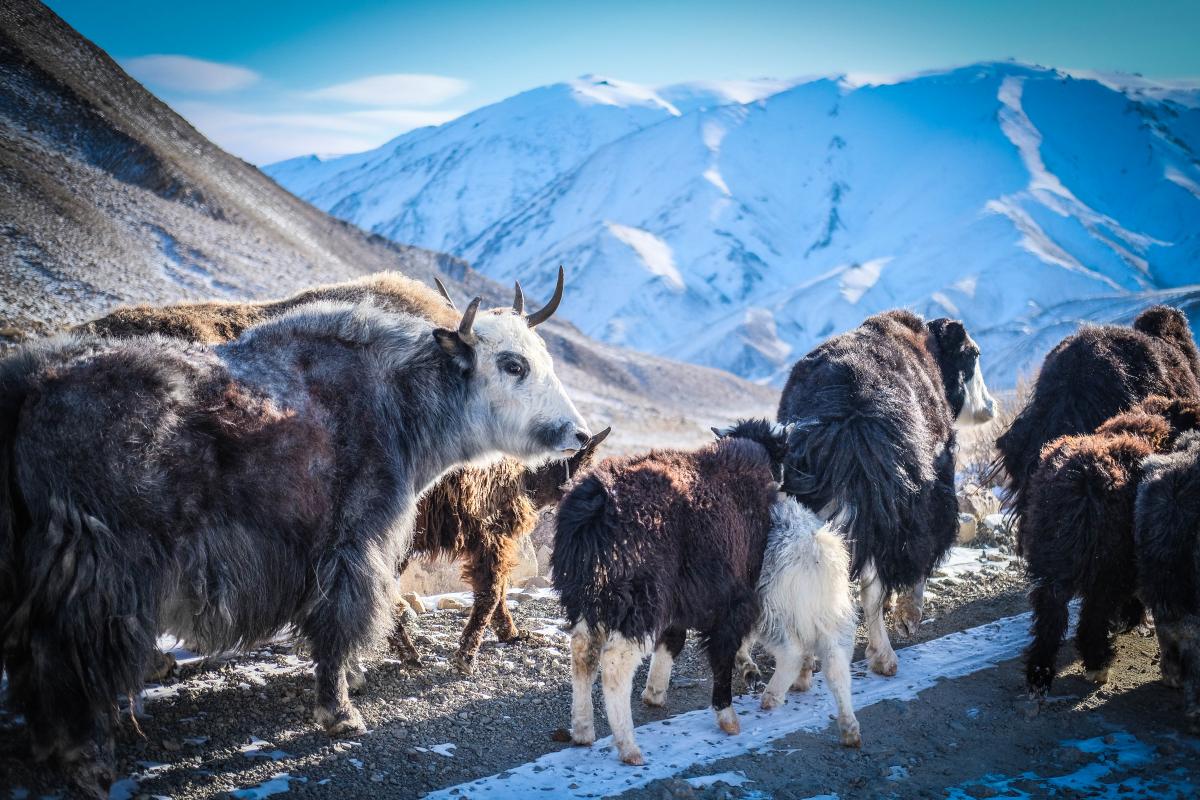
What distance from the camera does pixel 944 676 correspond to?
5426mm

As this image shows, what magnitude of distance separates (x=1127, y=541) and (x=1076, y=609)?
1.80 m

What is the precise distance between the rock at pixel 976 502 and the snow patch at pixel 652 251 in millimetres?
56735

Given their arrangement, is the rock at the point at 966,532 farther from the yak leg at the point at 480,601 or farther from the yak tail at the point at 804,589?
the yak leg at the point at 480,601

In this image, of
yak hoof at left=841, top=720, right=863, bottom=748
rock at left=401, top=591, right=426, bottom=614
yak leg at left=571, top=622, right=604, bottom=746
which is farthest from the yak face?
rock at left=401, top=591, right=426, bottom=614

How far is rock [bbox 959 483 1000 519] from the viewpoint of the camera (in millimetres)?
9414

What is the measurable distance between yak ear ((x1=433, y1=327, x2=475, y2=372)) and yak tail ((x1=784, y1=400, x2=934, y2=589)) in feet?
6.30

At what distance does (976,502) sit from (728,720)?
6.08m

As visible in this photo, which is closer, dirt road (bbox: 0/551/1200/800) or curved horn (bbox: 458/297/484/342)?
dirt road (bbox: 0/551/1200/800)

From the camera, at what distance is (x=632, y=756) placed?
416cm

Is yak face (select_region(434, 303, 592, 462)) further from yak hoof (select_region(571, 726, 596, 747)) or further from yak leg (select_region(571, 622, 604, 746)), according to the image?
yak hoof (select_region(571, 726, 596, 747))

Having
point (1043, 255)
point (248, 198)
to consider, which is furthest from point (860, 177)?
point (248, 198)

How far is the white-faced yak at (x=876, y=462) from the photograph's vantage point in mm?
5242

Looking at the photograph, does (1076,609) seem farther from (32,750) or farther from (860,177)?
(860,177)

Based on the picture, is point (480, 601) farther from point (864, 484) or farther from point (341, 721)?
point (864, 484)
